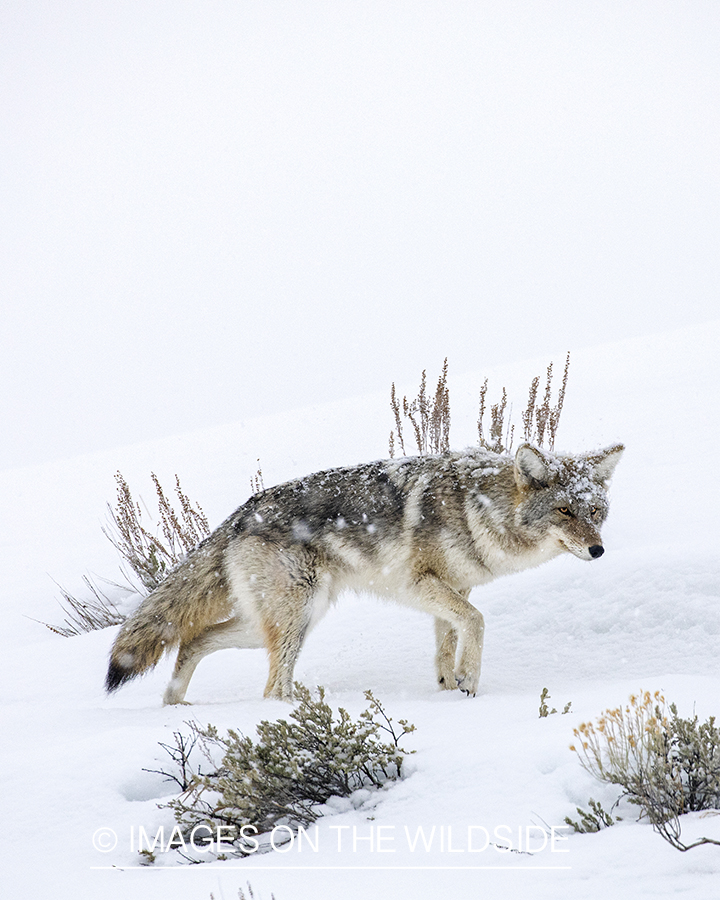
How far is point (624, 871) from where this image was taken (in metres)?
1.80

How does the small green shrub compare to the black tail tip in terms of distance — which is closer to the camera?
the small green shrub

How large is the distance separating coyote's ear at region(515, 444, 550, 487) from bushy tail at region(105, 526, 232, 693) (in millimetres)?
2021

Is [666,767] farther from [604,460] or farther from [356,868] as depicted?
[604,460]

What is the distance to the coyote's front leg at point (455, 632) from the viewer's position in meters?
4.22

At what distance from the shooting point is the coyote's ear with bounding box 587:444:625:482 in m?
4.62

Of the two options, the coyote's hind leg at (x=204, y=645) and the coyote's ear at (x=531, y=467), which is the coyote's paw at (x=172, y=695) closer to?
the coyote's hind leg at (x=204, y=645)

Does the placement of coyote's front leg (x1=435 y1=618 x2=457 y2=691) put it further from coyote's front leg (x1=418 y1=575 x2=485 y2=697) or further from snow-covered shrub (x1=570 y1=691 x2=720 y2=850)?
snow-covered shrub (x1=570 y1=691 x2=720 y2=850)

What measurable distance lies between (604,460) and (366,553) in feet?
5.58

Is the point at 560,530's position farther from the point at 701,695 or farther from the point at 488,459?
the point at 701,695

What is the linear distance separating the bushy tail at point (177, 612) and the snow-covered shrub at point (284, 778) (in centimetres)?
173

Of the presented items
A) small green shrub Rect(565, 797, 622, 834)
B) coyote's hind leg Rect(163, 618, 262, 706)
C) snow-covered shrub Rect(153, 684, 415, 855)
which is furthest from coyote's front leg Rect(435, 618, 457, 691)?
small green shrub Rect(565, 797, 622, 834)

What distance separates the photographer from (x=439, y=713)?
11.7 feet

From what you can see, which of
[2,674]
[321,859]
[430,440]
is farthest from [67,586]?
[321,859]

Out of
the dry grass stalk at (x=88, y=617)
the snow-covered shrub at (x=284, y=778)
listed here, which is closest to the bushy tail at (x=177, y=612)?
the snow-covered shrub at (x=284, y=778)
